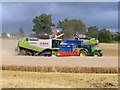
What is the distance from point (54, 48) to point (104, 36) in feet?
85.0

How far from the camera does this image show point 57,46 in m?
30.1

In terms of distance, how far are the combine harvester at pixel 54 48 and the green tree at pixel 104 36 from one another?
22.4m

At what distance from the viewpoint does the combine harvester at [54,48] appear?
1150 inches

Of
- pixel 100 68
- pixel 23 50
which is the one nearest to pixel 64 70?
pixel 100 68

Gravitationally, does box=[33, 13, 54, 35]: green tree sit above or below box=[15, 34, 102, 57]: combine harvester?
above

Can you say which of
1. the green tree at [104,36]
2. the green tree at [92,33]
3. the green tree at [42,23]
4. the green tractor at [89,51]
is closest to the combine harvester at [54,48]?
the green tractor at [89,51]

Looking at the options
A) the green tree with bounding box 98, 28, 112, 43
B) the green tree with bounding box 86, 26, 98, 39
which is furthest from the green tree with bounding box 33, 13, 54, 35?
the green tree with bounding box 98, 28, 112, 43

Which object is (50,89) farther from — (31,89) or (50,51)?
(50,51)

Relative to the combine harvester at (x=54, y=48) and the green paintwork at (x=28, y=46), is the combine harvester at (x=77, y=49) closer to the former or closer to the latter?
the combine harvester at (x=54, y=48)

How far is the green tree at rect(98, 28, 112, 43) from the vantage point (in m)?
53.0

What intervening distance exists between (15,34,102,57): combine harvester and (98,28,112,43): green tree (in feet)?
73.3

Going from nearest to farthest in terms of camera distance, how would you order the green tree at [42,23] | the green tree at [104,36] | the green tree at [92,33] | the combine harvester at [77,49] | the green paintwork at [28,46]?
the combine harvester at [77,49] < the green paintwork at [28,46] < the green tree at [104,36] < the green tree at [92,33] < the green tree at [42,23]

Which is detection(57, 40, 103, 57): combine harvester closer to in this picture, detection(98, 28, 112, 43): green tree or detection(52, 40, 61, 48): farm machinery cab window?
detection(52, 40, 61, 48): farm machinery cab window

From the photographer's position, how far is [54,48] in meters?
29.7
